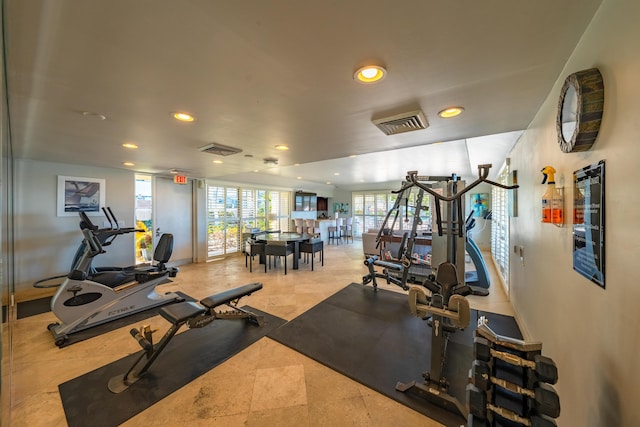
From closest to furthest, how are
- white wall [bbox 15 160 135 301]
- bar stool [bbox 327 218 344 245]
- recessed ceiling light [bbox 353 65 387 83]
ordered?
recessed ceiling light [bbox 353 65 387 83] < white wall [bbox 15 160 135 301] < bar stool [bbox 327 218 344 245]

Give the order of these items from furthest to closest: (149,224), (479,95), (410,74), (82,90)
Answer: (149,224) → (479,95) → (82,90) → (410,74)

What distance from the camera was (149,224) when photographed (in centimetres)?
570

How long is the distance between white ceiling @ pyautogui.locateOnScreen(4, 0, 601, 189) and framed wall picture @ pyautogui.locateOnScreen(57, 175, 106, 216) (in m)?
→ 2.14

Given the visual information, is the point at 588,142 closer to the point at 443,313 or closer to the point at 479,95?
the point at 479,95

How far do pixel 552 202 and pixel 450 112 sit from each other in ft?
3.45

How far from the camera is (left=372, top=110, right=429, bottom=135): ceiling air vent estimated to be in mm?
2045

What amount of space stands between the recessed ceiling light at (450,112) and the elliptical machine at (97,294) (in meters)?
4.03

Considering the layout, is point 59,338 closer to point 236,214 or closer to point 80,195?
point 80,195

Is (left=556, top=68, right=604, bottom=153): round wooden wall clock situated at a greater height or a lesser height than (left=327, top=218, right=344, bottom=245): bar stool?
greater

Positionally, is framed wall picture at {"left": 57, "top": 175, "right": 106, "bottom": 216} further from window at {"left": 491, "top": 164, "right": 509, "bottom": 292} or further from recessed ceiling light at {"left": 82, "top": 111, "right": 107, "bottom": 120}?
window at {"left": 491, "top": 164, "right": 509, "bottom": 292}

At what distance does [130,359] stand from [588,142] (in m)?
4.03

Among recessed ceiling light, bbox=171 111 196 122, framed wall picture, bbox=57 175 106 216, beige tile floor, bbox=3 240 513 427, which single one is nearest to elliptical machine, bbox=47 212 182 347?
beige tile floor, bbox=3 240 513 427

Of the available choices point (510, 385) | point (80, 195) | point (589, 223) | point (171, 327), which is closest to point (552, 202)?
point (589, 223)

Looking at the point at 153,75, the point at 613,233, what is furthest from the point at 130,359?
the point at 613,233
